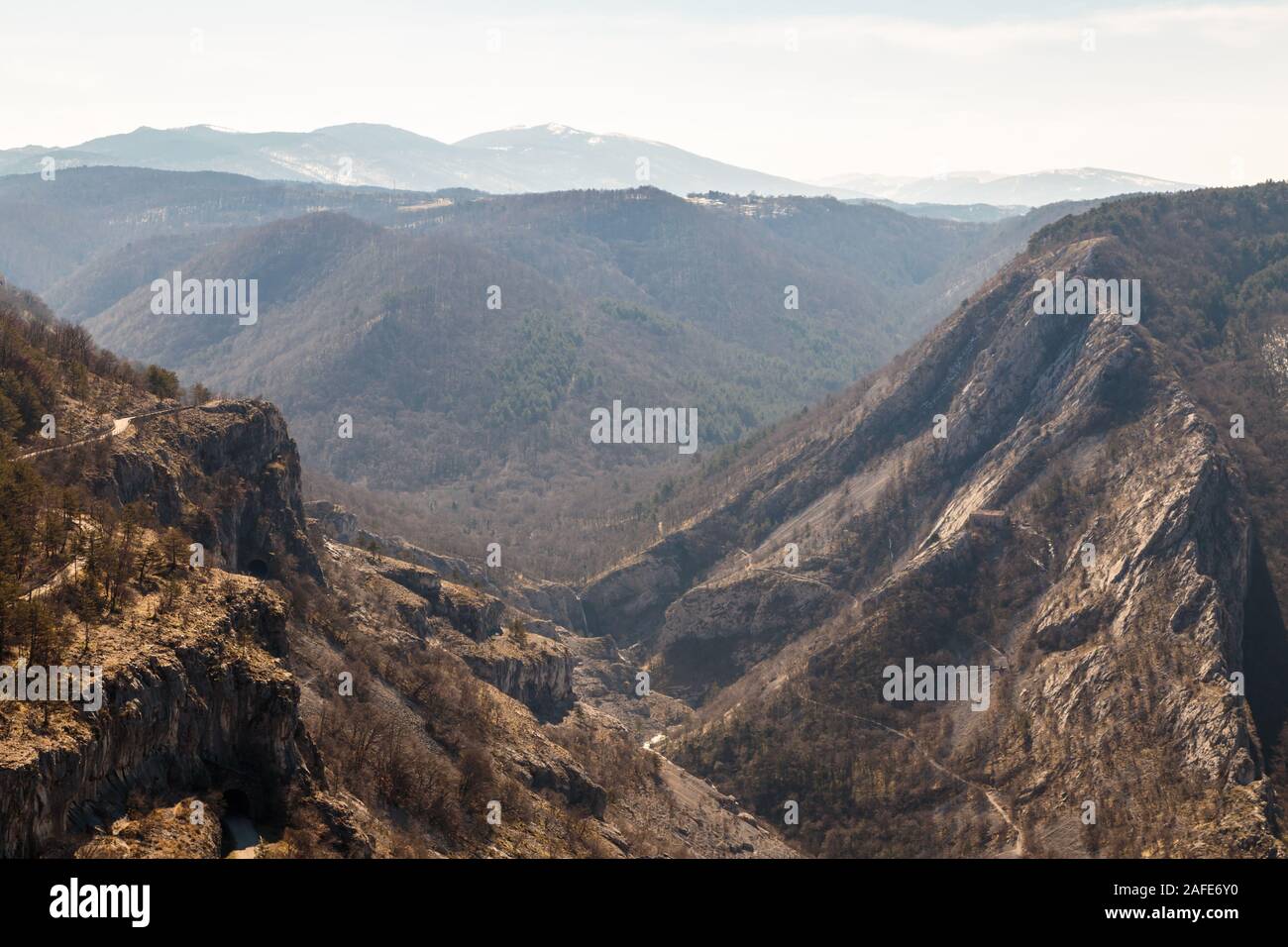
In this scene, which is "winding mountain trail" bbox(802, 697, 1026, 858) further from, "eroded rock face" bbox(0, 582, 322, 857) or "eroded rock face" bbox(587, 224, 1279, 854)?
"eroded rock face" bbox(0, 582, 322, 857)

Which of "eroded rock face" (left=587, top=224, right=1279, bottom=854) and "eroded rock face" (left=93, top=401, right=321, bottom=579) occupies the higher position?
"eroded rock face" (left=93, top=401, right=321, bottom=579)

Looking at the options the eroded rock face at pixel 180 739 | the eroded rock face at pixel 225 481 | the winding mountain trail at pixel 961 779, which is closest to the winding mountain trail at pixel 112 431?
the eroded rock face at pixel 225 481

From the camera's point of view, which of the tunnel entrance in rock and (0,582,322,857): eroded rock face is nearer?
(0,582,322,857): eroded rock face

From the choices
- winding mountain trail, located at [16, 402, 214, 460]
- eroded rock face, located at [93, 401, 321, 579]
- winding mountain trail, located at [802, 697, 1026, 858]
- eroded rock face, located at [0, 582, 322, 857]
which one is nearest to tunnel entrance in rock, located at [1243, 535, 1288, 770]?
winding mountain trail, located at [802, 697, 1026, 858]

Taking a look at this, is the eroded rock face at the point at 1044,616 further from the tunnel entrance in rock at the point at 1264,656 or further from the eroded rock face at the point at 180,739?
the eroded rock face at the point at 180,739

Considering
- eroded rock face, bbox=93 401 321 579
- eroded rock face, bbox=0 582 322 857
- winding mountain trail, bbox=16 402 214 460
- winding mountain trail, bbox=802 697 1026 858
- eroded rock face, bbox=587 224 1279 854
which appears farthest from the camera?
eroded rock face, bbox=587 224 1279 854

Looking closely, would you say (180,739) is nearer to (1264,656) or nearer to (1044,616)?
(1044,616)

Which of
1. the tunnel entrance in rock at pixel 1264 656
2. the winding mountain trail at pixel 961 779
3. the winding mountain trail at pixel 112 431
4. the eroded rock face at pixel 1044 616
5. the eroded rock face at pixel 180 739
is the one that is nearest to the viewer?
the eroded rock face at pixel 180 739

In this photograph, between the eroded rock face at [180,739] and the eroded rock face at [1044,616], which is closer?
the eroded rock face at [180,739]
